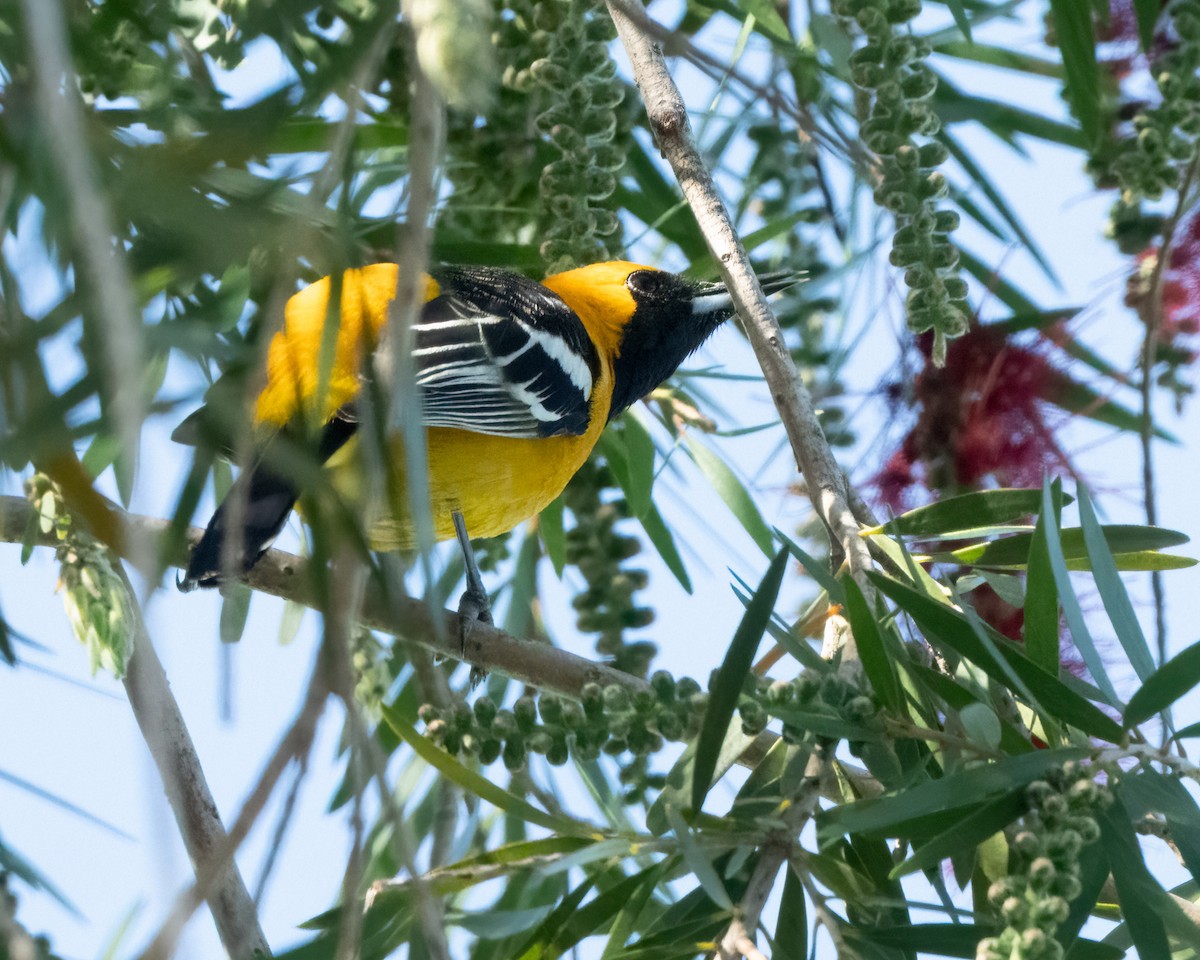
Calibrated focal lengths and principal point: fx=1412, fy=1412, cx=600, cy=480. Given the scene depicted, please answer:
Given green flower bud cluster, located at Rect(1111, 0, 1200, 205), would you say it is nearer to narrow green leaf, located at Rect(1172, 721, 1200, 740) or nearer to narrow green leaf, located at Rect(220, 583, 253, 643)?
narrow green leaf, located at Rect(1172, 721, 1200, 740)

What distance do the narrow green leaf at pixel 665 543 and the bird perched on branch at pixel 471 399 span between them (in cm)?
22

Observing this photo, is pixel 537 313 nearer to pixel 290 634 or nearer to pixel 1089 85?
pixel 290 634

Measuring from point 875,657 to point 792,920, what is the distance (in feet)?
0.93

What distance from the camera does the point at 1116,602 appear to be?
4.79ft

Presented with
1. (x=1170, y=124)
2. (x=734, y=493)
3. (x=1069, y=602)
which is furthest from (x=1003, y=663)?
(x=734, y=493)

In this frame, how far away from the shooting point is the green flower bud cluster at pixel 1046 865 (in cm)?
107

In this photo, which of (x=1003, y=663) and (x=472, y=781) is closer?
(x=1003, y=663)

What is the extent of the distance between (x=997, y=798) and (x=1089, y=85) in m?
1.08

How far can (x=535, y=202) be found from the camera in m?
2.59

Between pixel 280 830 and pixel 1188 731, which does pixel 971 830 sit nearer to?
pixel 1188 731

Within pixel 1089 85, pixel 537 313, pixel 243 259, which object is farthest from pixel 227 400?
pixel 537 313

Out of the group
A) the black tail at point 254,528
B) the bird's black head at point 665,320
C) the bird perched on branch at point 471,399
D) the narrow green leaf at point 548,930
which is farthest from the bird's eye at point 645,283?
→ the narrow green leaf at point 548,930

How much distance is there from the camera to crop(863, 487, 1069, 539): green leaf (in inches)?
69.2

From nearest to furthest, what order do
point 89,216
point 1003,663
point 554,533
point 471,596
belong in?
1. point 89,216
2. point 1003,663
3. point 471,596
4. point 554,533
